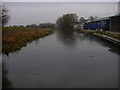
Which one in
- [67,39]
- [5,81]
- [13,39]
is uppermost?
[13,39]

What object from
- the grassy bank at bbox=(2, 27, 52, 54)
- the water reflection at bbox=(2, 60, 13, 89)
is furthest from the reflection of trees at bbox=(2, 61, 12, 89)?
the grassy bank at bbox=(2, 27, 52, 54)

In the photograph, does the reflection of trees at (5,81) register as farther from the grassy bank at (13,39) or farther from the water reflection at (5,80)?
the grassy bank at (13,39)

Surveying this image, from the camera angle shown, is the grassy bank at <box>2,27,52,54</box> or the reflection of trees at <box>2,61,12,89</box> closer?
the reflection of trees at <box>2,61,12,89</box>

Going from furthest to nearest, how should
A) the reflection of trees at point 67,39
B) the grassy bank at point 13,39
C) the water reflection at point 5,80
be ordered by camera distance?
the reflection of trees at point 67,39, the grassy bank at point 13,39, the water reflection at point 5,80

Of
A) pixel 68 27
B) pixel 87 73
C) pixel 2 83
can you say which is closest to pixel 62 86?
pixel 87 73

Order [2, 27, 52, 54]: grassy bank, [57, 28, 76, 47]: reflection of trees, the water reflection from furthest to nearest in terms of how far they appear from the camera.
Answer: [57, 28, 76, 47]: reflection of trees
[2, 27, 52, 54]: grassy bank
the water reflection

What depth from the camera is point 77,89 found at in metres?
4.29

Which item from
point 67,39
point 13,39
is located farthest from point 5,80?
point 67,39

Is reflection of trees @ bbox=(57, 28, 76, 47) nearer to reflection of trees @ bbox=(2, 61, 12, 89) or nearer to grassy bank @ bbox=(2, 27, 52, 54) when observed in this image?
grassy bank @ bbox=(2, 27, 52, 54)

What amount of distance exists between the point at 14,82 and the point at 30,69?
138 cm

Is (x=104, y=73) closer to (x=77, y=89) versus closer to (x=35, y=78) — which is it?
(x=77, y=89)

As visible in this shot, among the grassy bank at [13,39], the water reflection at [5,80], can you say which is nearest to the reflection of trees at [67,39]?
the grassy bank at [13,39]

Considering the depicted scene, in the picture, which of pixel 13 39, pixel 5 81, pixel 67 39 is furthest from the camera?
pixel 67 39

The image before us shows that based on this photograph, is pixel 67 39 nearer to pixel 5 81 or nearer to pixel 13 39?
pixel 13 39
